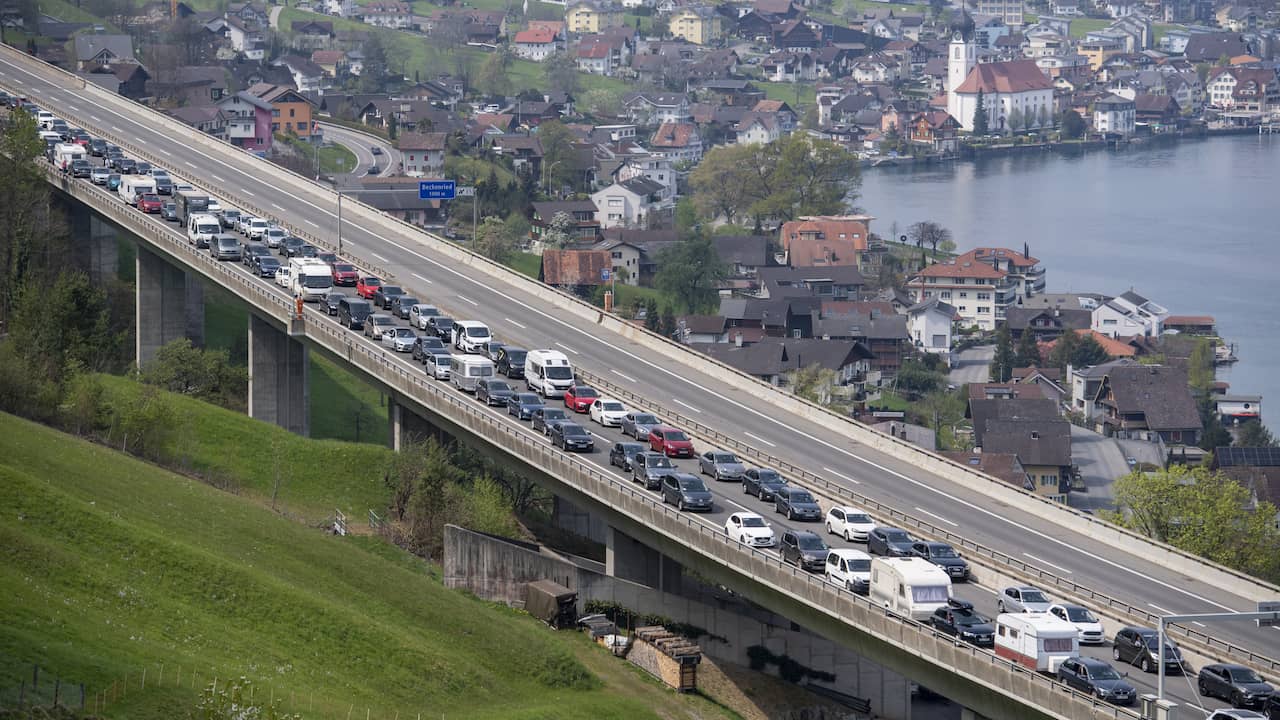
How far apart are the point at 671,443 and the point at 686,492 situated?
5978 millimetres

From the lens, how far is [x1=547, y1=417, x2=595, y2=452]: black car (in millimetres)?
54031

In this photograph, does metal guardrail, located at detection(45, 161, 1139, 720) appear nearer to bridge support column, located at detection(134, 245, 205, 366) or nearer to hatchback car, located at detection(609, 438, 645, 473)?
hatchback car, located at detection(609, 438, 645, 473)

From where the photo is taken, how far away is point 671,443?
54.1 m

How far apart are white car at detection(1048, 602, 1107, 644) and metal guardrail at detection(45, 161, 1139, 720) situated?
2.85 meters

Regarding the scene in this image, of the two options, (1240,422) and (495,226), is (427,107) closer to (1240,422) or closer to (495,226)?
(495,226)

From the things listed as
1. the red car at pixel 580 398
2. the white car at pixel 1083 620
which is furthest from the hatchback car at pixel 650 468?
the white car at pixel 1083 620

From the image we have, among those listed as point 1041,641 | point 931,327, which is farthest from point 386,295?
A: point 931,327

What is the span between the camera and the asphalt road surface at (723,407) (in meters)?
44.5

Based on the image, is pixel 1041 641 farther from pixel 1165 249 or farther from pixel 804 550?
pixel 1165 249

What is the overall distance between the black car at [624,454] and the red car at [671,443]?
96cm

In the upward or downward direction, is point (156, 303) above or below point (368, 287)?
below

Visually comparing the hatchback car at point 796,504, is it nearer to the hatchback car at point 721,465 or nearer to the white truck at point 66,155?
the hatchback car at point 721,465

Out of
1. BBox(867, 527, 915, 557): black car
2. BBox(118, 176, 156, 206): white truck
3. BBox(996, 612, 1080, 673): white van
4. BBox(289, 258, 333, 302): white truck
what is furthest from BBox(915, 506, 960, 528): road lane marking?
BBox(118, 176, 156, 206): white truck

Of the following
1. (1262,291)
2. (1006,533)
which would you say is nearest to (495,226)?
(1262,291)
